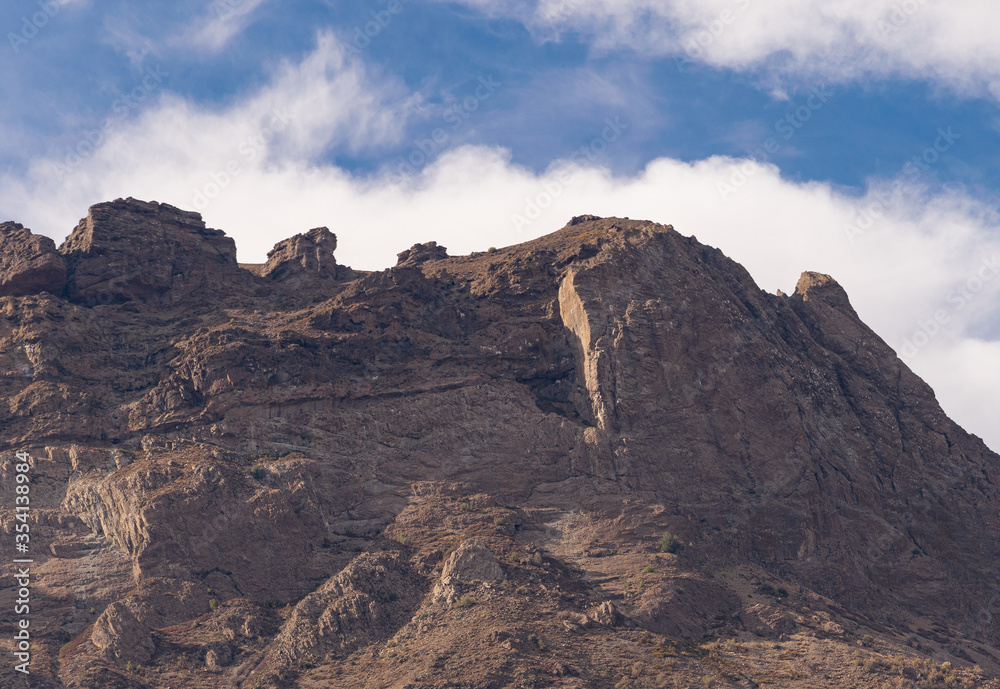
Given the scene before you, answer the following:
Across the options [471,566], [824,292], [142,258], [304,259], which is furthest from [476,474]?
[824,292]

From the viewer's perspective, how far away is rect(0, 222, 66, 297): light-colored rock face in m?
103

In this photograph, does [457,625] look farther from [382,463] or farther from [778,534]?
[778,534]

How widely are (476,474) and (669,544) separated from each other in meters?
15.0

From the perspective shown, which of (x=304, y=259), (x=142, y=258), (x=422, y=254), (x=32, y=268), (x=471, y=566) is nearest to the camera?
(x=471, y=566)

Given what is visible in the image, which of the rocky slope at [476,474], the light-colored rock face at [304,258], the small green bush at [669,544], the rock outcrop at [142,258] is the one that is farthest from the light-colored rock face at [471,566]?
the light-colored rock face at [304,258]

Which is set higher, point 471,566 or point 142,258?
point 142,258

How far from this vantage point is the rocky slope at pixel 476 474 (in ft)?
246

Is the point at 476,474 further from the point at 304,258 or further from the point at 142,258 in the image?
the point at 142,258

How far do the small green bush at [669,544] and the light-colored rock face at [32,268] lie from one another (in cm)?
5426

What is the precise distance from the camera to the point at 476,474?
296ft

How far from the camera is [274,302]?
351 ft

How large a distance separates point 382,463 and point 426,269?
28.4 m

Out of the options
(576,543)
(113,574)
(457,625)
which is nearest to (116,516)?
(113,574)

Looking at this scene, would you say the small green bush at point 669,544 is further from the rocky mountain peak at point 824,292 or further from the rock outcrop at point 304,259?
the rock outcrop at point 304,259
